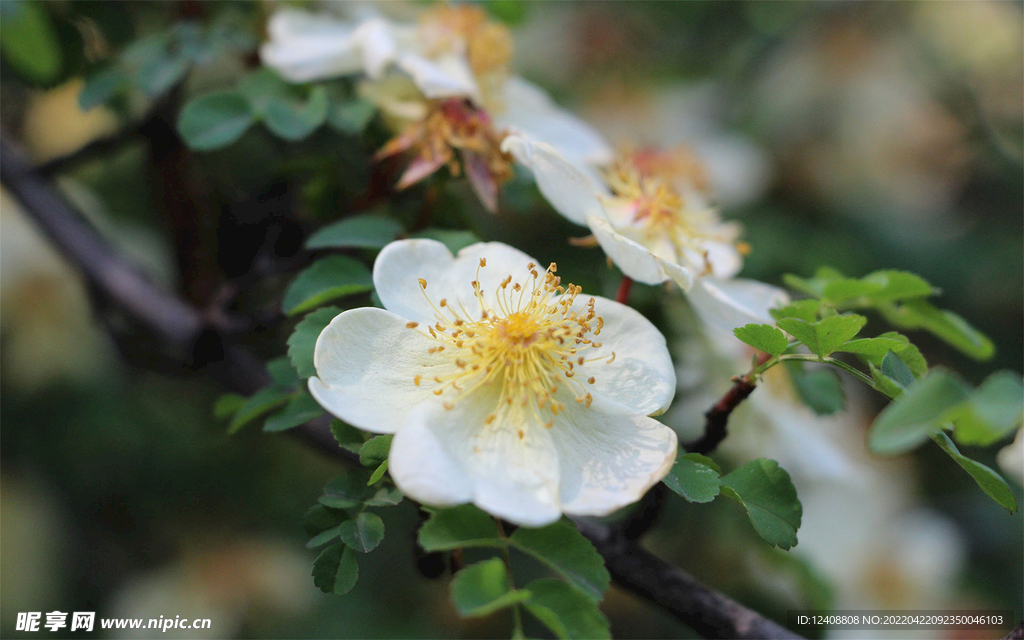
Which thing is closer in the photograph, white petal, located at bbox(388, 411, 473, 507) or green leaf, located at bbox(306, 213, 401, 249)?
white petal, located at bbox(388, 411, 473, 507)

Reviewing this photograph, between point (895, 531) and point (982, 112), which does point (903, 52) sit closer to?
point (982, 112)

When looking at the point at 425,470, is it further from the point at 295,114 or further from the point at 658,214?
the point at 295,114

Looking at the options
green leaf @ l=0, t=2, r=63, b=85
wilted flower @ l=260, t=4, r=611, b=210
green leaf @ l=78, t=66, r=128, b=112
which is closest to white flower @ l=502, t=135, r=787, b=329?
wilted flower @ l=260, t=4, r=611, b=210

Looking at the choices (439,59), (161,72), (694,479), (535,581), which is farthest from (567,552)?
(161,72)

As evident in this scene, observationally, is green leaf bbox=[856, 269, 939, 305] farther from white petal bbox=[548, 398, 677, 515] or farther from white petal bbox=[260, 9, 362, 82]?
white petal bbox=[260, 9, 362, 82]

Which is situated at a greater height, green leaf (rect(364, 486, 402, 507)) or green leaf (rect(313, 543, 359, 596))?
green leaf (rect(364, 486, 402, 507))

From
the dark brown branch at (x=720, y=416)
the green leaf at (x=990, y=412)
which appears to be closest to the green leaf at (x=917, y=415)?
the green leaf at (x=990, y=412)
